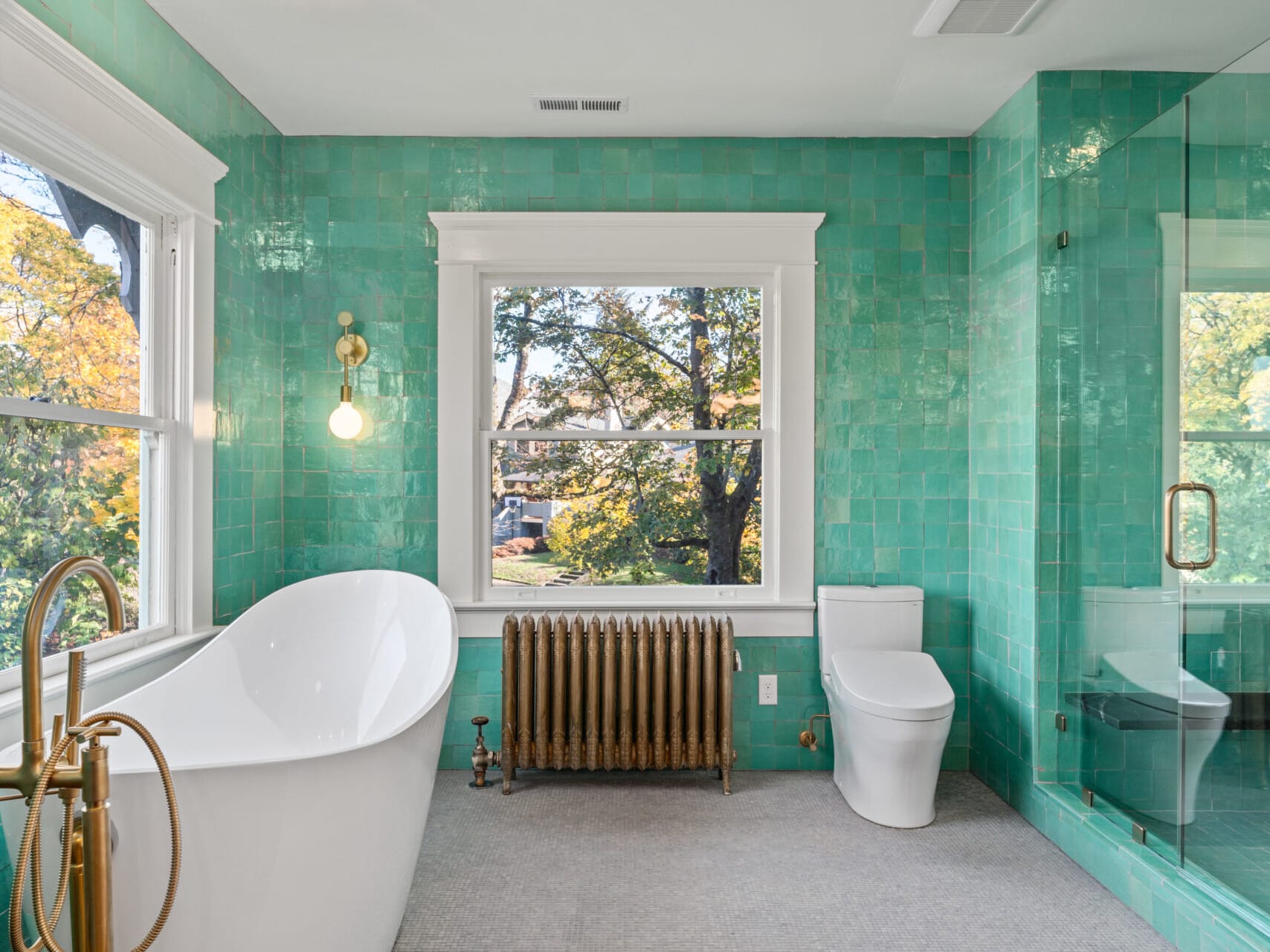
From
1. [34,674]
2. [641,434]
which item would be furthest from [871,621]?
[34,674]

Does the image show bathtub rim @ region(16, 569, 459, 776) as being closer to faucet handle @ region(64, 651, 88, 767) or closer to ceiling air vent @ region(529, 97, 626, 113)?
faucet handle @ region(64, 651, 88, 767)

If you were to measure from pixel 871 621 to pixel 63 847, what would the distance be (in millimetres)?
2446

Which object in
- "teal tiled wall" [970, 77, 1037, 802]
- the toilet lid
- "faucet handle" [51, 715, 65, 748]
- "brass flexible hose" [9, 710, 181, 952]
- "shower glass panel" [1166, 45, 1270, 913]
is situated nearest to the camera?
"brass flexible hose" [9, 710, 181, 952]

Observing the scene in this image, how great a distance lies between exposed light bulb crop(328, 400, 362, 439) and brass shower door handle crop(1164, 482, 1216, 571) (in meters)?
2.56

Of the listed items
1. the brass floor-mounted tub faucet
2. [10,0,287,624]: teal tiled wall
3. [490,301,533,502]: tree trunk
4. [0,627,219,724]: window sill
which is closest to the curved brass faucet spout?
the brass floor-mounted tub faucet

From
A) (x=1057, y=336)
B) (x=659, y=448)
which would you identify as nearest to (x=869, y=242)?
(x=1057, y=336)

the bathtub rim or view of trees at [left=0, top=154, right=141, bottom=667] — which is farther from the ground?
view of trees at [left=0, top=154, right=141, bottom=667]

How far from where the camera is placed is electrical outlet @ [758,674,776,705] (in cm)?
304

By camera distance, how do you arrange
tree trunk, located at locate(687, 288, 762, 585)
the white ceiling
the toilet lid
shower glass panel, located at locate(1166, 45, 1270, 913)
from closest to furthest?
1. shower glass panel, located at locate(1166, 45, 1270, 913)
2. the white ceiling
3. the toilet lid
4. tree trunk, located at locate(687, 288, 762, 585)

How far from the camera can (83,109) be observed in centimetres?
188

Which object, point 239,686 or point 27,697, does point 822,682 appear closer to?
point 239,686

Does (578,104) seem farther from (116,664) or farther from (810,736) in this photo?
(810,736)

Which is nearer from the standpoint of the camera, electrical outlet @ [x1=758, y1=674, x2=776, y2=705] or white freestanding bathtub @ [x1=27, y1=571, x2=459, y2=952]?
white freestanding bathtub @ [x1=27, y1=571, x2=459, y2=952]

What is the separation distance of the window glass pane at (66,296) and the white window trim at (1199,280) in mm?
2743
